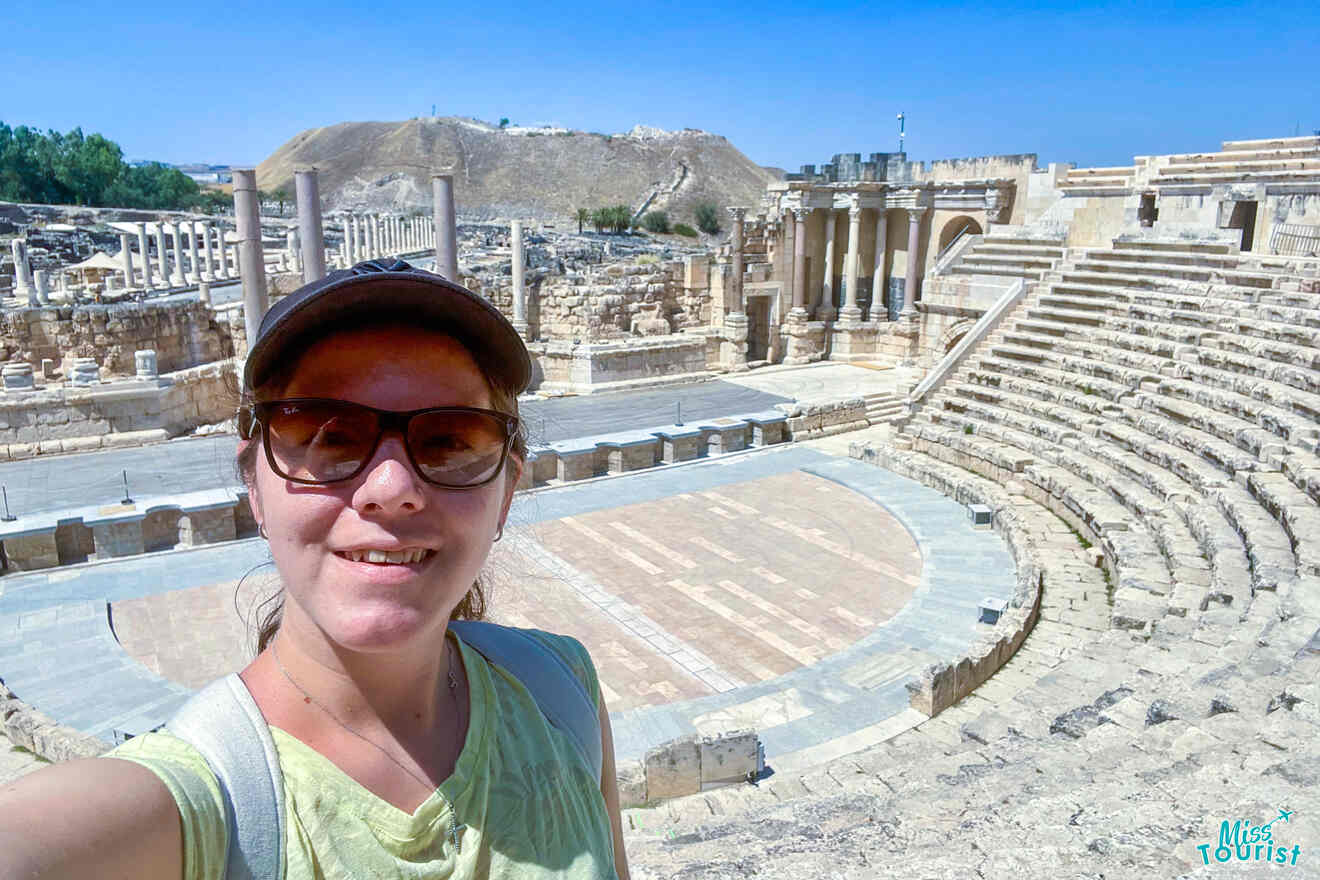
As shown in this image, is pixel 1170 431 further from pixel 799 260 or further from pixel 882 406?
pixel 799 260

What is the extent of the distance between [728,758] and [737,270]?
18784 millimetres

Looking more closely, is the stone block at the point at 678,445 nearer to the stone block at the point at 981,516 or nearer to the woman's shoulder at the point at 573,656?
the stone block at the point at 981,516

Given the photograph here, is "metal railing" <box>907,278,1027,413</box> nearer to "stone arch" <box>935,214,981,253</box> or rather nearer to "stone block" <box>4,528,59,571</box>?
"stone arch" <box>935,214,981,253</box>

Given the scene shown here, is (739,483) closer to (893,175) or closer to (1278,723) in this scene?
(1278,723)

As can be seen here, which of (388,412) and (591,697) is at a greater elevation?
(388,412)

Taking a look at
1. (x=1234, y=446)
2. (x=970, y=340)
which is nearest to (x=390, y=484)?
(x=1234, y=446)

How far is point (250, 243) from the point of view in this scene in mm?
11664

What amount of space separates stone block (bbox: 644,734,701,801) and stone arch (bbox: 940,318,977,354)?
50.2 ft

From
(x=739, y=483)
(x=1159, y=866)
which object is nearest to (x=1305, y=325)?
(x=739, y=483)

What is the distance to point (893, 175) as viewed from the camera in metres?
24.3

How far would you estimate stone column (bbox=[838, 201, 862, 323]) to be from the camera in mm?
23719

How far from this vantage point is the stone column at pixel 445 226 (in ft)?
50.8

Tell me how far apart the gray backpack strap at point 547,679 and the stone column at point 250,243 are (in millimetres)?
10854

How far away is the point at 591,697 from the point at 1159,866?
294cm
